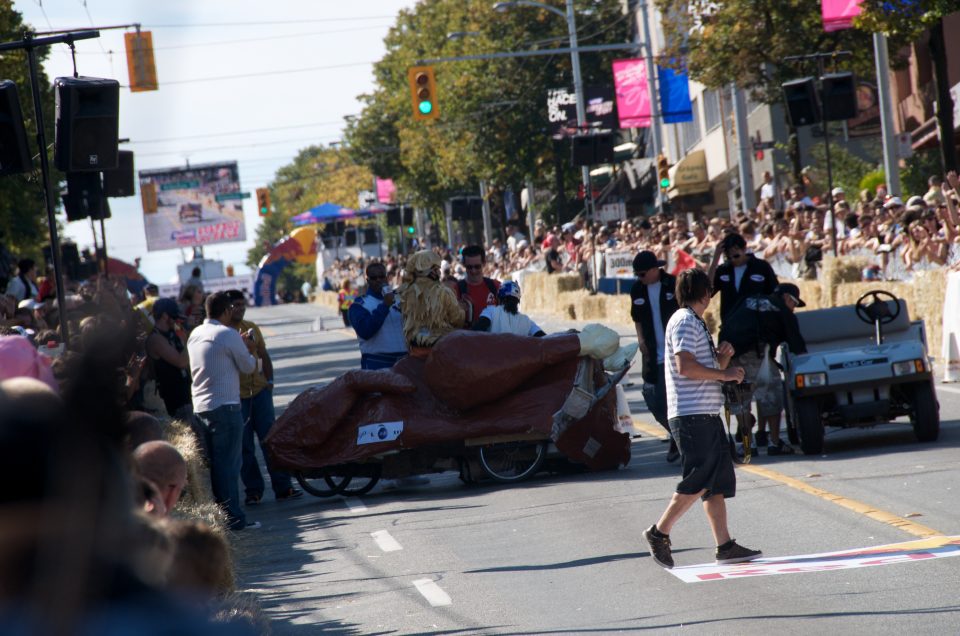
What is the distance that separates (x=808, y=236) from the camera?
87.8 feet

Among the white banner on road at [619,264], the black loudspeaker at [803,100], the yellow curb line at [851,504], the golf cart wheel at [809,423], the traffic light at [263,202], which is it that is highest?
the traffic light at [263,202]

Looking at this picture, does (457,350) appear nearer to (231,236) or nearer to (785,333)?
(785,333)

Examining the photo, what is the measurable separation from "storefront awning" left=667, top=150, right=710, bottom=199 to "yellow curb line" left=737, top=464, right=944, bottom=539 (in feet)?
158

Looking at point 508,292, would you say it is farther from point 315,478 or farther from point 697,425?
point 697,425

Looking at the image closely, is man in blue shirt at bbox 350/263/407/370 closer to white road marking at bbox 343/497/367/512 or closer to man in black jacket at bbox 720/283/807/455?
white road marking at bbox 343/497/367/512

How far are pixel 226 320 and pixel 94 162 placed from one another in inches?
126

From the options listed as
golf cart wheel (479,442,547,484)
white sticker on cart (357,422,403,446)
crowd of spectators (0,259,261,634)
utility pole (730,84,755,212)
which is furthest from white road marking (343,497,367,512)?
utility pole (730,84,755,212)

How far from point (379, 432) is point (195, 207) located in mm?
76408

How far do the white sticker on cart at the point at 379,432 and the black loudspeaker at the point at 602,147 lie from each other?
21862mm

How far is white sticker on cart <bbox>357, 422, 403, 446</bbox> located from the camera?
13.1 meters

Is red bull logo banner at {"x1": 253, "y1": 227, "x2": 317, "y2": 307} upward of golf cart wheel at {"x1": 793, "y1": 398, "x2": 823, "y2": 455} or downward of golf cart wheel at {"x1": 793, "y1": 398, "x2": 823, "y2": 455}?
upward

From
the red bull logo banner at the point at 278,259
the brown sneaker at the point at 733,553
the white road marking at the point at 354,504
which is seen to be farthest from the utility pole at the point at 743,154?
the red bull logo banner at the point at 278,259

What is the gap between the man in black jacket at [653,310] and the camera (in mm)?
13195

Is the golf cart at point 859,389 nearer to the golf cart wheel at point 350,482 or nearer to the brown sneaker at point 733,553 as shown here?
the golf cart wheel at point 350,482
